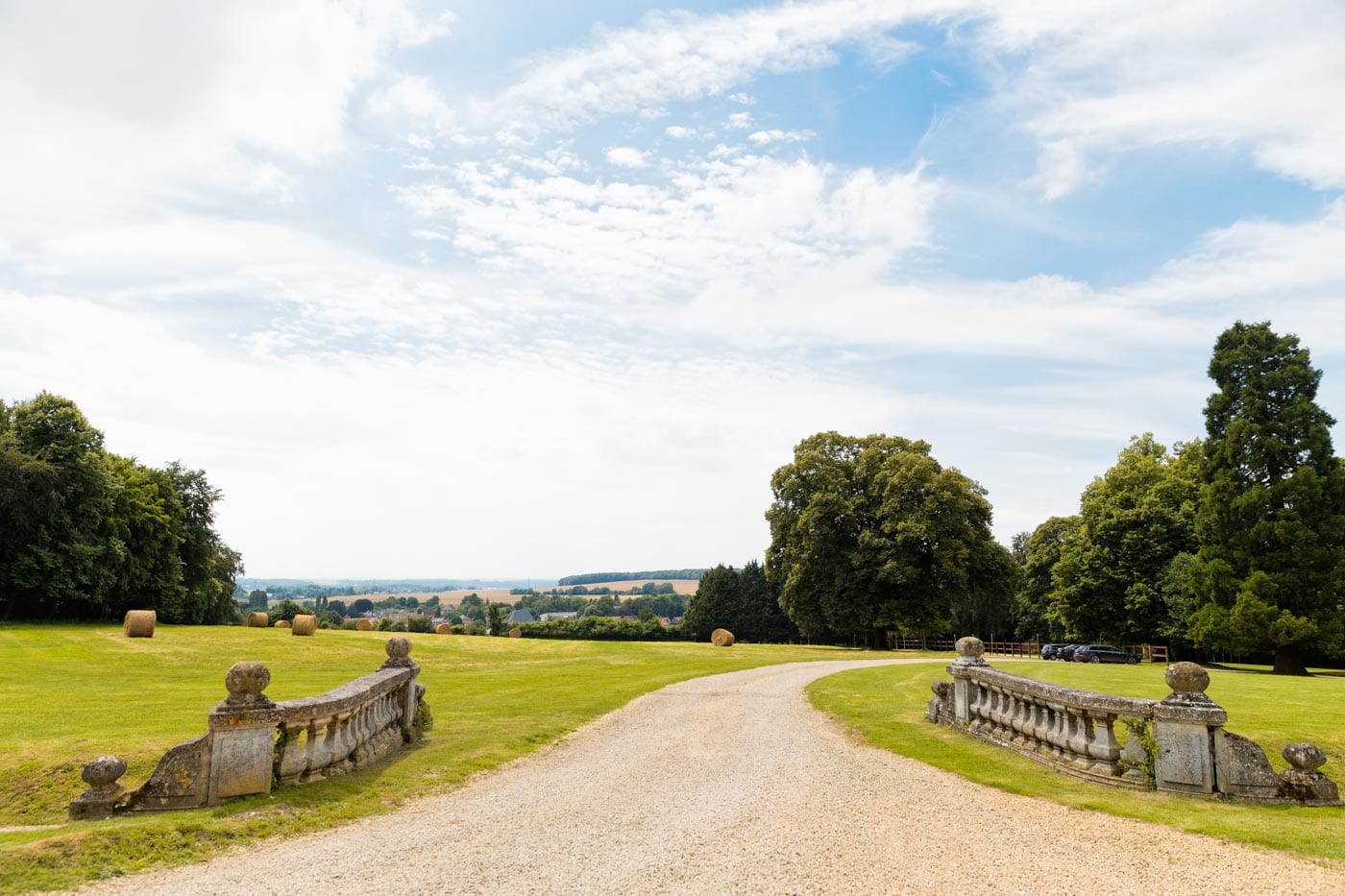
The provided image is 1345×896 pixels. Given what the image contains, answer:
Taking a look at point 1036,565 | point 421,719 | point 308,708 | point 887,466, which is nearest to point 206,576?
point 887,466

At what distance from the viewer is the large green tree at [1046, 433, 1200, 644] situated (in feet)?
155

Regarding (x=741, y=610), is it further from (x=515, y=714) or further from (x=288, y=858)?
(x=288, y=858)

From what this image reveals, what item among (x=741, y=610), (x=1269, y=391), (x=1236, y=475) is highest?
(x=1269, y=391)

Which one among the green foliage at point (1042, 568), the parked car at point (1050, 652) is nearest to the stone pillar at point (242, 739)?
the parked car at point (1050, 652)

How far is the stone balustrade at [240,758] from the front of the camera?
822 cm

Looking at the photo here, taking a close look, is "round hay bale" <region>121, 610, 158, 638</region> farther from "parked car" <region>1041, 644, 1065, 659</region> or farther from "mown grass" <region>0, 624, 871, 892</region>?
"parked car" <region>1041, 644, 1065, 659</region>

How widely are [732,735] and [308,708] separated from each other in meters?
7.48

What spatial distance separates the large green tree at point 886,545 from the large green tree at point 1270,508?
12.2 meters

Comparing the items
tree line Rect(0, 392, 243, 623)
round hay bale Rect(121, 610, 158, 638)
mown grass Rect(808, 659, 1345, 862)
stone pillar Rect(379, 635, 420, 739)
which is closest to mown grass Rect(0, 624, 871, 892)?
stone pillar Rect(379, 635, 420, 739)

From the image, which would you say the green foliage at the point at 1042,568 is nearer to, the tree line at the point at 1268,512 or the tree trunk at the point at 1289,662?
the tree line at the point at 1268,512

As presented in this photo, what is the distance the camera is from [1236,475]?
35031mm

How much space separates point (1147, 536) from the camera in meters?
47.8

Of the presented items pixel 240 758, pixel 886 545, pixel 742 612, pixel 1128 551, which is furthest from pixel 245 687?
pixel 742 612

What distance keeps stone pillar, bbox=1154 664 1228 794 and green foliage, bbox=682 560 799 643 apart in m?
72.8
